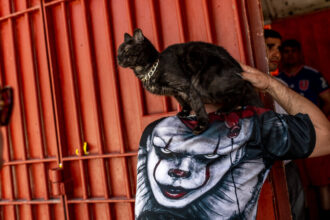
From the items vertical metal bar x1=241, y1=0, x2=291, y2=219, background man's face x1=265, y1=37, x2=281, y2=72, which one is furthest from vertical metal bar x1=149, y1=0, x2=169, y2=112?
background man's face x1=265, y1=37, x2=281, y2=72

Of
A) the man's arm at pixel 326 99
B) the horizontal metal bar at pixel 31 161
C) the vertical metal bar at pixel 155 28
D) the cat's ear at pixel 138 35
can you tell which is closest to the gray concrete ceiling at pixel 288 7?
the man's arm at pixel 326 99

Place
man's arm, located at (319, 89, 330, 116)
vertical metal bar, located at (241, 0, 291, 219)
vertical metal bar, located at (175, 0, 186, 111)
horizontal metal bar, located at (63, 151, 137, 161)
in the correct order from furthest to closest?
1. man's arm, located at (319, 89, 330, 116)
2. horizontal metal bar, located at (63, 151, 137, 161)
3. vertical metal bar, located at (175, 0, 186, 111)
4. vertical metal bar, located at (241, 0, 291, 219)

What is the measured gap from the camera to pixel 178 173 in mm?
1134

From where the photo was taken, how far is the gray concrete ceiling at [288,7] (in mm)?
3312

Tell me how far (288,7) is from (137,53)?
2.95 metres

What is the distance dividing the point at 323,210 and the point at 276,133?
231 cm

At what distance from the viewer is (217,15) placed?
1.63m

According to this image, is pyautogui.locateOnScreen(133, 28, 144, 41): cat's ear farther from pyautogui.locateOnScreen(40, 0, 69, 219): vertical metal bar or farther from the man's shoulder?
the man's shoulder

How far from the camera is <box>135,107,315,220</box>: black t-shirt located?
110cm

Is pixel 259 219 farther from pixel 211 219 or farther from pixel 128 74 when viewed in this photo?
pixel 128 74

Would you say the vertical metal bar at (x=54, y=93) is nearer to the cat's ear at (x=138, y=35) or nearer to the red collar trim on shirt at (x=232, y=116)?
the cat's ear at (x=138, y=35)

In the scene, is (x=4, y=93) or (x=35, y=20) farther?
(x=35, y=20)

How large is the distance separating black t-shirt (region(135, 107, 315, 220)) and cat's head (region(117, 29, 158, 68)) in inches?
16.3

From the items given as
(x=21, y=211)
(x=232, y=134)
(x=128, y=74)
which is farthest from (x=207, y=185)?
(x=21, y=211)
